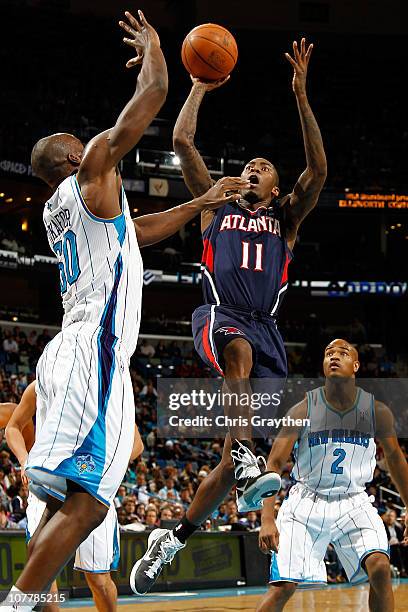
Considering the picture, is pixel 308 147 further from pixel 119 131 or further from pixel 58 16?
pixel 58 16

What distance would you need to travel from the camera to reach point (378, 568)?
6457 mm

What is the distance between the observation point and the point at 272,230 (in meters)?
6.57

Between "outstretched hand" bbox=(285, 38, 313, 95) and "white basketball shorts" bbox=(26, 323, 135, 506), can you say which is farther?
"outstretched hand" bbox=(285, 38, 313, 95)

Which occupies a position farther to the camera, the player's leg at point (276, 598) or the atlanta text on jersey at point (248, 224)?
the atlanta text on jersey at point (248, 224)

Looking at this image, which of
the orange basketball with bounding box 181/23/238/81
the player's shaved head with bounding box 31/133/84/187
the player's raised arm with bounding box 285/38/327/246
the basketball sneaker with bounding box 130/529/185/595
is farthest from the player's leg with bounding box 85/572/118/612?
the orange basketball with bounding box 181/23/238/81

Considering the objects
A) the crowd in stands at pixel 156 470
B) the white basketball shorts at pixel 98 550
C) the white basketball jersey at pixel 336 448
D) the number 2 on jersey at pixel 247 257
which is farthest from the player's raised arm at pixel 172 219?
the crowd in stands at pixel 156 470

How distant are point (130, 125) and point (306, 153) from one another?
2578mm

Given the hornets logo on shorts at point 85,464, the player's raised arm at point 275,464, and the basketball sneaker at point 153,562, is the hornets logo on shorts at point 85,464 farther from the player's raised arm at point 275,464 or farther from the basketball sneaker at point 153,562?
the basketball sneaker at point 153,562

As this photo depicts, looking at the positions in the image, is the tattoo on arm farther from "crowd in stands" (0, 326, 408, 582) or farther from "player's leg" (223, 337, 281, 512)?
"crowd in stands" (0, 326, 408, 582)

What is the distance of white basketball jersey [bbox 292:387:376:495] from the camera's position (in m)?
6.98

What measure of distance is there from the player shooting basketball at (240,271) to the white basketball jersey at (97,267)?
1.62 meters

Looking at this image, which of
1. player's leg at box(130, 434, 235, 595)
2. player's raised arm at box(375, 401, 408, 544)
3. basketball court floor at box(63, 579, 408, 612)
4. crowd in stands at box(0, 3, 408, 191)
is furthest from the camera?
crowd in stands at box(0, 3, 408, 191)

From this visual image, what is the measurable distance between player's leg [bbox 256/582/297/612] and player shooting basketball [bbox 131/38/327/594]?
0.74 metres

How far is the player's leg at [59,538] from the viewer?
12.1 feet
